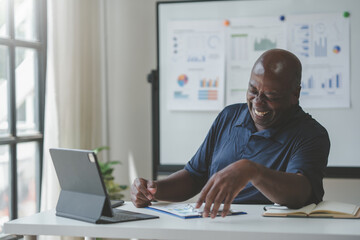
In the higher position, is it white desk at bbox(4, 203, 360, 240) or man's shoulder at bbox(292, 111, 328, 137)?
man's shoulder at bbox(292, 111, 328, 137)

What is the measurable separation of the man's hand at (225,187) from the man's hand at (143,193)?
0.33 m

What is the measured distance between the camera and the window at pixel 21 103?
302 centimetres

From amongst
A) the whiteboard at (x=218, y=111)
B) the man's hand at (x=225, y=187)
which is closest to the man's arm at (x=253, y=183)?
A: the man's hand at (x=225, y=187)

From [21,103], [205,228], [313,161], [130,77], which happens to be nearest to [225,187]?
[205,228]

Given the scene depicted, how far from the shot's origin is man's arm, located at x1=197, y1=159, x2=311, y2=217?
153 cm

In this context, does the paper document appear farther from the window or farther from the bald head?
the window

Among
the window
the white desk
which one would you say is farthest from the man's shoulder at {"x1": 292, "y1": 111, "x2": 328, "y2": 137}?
the window

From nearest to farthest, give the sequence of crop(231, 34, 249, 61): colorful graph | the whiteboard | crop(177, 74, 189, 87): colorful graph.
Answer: the whiteboard < crop(231, 34, 249, 61): colorful graph < crop(177, 74, 189, 87): colorful graph

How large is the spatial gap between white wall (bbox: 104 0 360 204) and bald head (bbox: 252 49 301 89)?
79.5 inches

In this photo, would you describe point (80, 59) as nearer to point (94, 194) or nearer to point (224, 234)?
point (94, 194)

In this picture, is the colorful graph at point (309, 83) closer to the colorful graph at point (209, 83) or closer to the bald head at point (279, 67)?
the colorful graph at point (209, 83)

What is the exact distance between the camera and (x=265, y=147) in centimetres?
202

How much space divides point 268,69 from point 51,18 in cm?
172

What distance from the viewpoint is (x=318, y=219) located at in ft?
5.31
